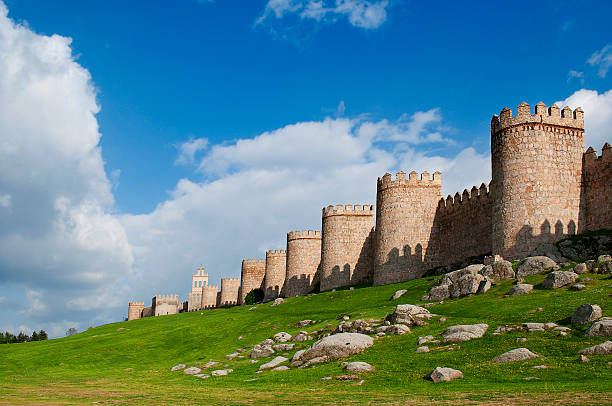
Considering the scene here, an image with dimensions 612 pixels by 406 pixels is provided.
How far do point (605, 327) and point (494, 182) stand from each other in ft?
67.9

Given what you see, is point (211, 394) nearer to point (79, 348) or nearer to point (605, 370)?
point (605, 370)

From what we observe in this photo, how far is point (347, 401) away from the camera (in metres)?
16.0

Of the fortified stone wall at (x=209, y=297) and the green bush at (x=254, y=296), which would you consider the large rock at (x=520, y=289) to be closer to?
the green bush at (x=254, y=296)

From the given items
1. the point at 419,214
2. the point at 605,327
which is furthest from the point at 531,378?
the point at 419,214

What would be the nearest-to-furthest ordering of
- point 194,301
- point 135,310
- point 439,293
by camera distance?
A: point 439,293 < point 194,301 < point 135,310

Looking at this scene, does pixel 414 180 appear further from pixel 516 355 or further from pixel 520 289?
pixel 516 355

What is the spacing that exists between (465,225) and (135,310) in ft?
258

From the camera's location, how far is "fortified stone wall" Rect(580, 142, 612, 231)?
36.1m

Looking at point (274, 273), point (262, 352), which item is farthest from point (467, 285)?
point (274, 273)

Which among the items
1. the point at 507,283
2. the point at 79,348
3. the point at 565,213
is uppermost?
the point at 565,213

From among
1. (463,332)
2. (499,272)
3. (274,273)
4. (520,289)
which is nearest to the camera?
(463,332)

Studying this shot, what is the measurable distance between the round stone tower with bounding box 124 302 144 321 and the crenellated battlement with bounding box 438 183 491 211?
74.5m

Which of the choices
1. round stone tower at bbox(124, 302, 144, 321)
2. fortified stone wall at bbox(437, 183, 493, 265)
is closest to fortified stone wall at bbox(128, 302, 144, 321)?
round stone tower at bbox(124, 302, 144, 321)

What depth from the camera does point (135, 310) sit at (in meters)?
111
